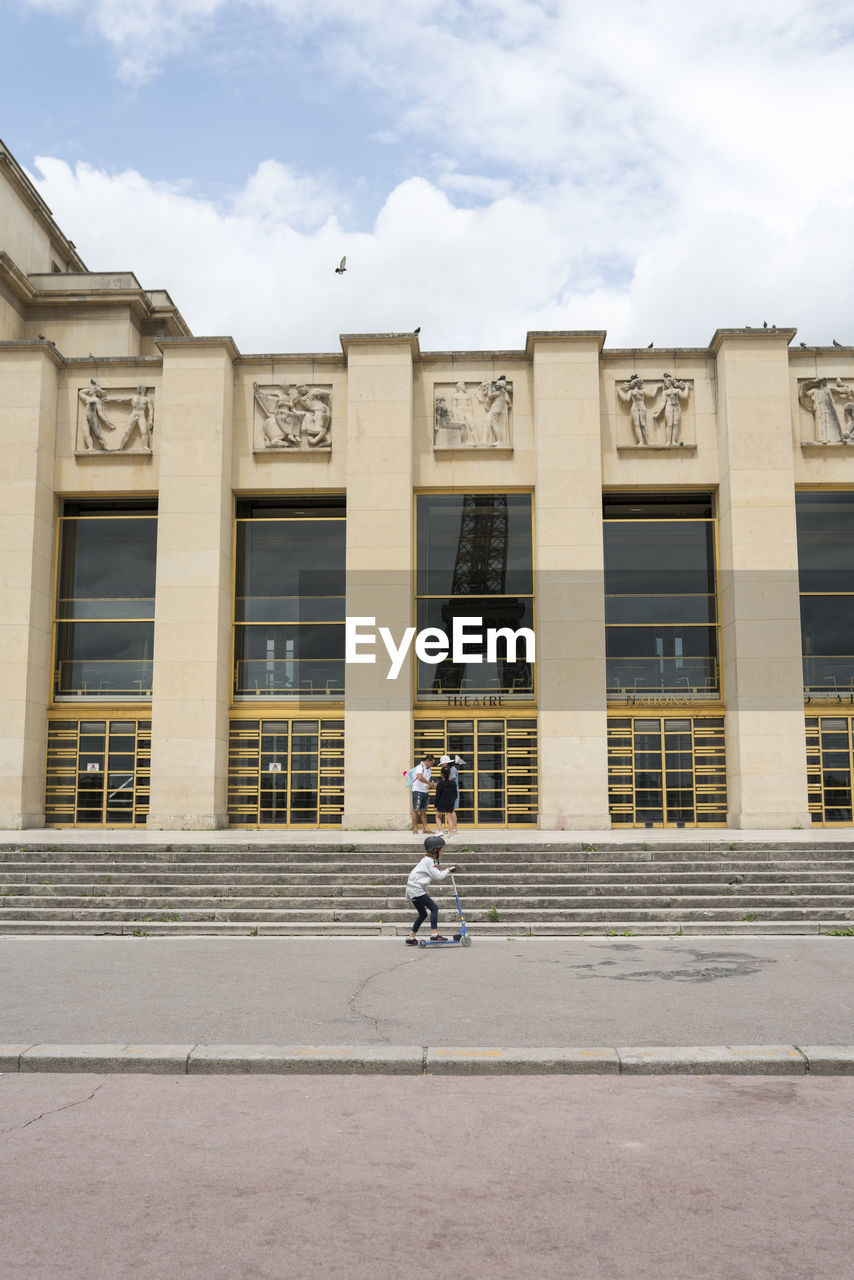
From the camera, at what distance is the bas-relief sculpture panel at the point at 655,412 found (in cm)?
2636

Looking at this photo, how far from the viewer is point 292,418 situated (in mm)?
26766

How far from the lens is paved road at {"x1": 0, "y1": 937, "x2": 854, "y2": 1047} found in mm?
8141

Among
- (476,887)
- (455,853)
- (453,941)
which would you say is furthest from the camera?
(455,853)

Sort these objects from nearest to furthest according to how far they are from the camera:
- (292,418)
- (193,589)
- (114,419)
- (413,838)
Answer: (413,838) < (193,589) < (292,418) < (114,419)

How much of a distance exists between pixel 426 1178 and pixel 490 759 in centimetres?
2055

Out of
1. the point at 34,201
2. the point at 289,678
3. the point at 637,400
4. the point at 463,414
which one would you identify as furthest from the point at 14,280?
the point at 637,400

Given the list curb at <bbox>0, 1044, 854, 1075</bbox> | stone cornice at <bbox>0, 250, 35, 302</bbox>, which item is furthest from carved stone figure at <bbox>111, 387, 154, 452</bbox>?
curb at <bbox>0, 1044, 854, 1075</bbox>

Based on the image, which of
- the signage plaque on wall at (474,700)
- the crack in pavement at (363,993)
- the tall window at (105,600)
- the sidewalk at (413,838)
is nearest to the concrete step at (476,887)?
the sidewalk at (413,838)

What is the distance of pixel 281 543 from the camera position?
2730 centimetres

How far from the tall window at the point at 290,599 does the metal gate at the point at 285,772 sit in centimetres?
85

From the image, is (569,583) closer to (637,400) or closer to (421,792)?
(637,400)

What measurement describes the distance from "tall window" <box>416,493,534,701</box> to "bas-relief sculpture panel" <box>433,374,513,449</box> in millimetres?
1291

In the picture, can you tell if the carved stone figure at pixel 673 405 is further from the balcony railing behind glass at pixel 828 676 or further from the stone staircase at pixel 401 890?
the stone staircase at pixel 401 890

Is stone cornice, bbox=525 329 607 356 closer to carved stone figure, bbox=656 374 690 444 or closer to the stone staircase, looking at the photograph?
carved stone figure, bbox=656 374 690 444
